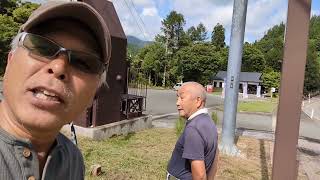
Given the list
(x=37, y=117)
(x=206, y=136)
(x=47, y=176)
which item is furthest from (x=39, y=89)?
(x=206, y=136)

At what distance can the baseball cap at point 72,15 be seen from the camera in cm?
110

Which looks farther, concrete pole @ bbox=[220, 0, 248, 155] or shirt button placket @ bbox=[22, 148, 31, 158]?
concrete pole @ bbox=[220, 0, 248, 155]

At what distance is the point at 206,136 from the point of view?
3.77m

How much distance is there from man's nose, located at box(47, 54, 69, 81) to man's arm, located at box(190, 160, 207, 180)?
106 inches

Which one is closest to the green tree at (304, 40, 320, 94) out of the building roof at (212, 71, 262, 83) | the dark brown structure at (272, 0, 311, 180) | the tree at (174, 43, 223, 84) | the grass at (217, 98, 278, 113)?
the building roof at (212, 71, 262, 83)

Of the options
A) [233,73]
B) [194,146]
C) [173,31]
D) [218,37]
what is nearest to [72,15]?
[194,146]

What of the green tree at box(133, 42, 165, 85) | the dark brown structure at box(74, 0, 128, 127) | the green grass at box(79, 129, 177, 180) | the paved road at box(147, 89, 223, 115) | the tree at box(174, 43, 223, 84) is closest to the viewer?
the green grass at box(79, 129, 177, 180)

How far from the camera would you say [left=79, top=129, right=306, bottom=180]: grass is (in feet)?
22.7

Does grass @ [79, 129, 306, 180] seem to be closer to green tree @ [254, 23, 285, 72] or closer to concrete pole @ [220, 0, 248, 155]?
concrete pole @ [220, 0, 248, 155]

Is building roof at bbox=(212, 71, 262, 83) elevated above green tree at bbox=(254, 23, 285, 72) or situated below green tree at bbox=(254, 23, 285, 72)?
below

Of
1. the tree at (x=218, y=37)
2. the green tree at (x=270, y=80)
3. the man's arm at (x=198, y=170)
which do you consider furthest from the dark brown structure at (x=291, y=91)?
the tree at (x=218, y=37)

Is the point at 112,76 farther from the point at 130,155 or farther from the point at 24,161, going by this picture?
the point at 24,161

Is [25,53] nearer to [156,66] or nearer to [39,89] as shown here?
[39,89]

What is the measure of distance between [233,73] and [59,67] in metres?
8.95
